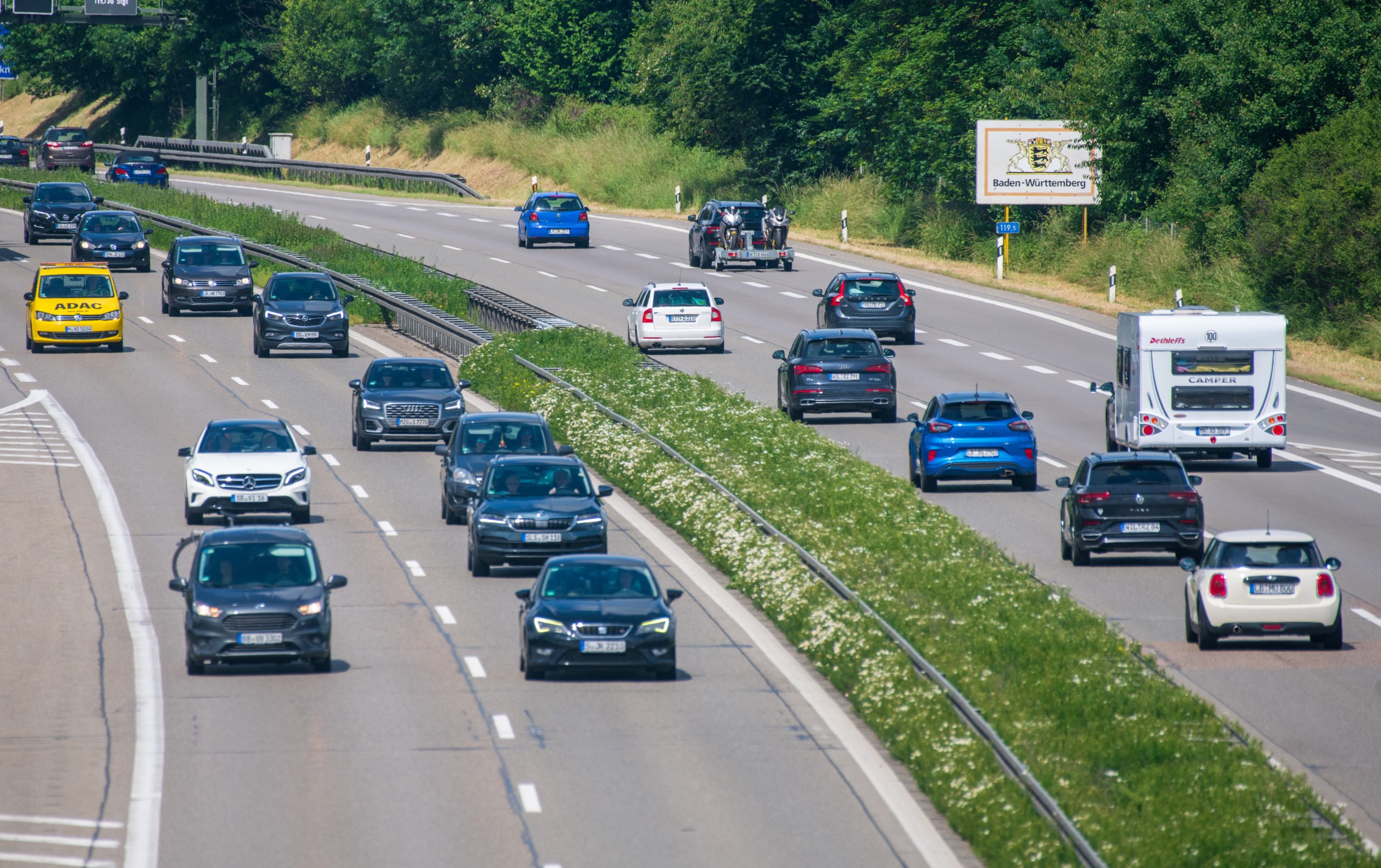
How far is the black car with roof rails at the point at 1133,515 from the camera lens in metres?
24.3

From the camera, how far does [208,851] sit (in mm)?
13750

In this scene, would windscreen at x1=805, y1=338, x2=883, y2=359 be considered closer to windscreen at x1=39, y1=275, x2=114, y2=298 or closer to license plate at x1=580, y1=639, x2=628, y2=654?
license plate at x1=580, y1=639, x2=628, y2=654

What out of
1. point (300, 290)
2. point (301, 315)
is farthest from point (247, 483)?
point (300, 290)

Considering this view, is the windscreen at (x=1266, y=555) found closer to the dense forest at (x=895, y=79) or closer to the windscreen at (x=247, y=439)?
the windscreen at (x=247, y=439)

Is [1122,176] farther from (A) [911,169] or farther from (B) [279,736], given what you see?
(B) [279,736]

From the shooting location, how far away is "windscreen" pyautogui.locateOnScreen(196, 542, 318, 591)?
63.0 ft

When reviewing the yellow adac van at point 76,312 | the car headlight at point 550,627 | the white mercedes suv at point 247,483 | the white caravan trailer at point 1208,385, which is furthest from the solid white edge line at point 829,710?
the yellow adac van at point 76,312

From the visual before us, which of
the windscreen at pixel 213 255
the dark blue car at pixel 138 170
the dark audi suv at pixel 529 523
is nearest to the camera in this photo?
the dark audi suv at pixel 529 523

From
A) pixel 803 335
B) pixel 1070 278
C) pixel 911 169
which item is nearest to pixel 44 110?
pixel 911 169

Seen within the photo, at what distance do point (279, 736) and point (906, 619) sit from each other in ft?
20.2

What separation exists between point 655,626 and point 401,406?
14656 mm

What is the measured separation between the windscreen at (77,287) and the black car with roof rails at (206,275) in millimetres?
4229

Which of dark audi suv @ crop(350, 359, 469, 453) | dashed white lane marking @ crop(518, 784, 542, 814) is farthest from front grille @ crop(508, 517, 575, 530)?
dark audi suv @ crop(350, 359, 469, 453)

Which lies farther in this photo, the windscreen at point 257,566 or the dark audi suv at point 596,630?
the windscreen at point 257,566
